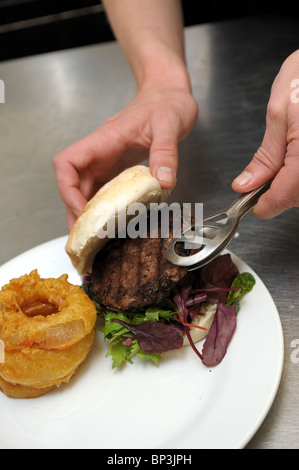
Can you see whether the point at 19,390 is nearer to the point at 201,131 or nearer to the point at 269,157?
the point at 269,157

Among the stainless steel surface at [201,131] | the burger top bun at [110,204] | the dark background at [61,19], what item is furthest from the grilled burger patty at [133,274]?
the dark background at [61,19]

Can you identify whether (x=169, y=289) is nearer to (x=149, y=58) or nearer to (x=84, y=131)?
(x=149, y=58)

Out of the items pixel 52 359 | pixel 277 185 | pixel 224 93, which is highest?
pixel 277 185

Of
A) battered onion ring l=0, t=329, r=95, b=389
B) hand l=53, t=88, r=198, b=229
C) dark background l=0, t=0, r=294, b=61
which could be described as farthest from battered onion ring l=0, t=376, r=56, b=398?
dark background l=0, t=0, r=294, b=61

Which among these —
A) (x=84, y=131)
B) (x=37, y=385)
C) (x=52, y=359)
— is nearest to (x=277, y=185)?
(x=52, y=359)

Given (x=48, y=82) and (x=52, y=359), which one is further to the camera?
(x=48, y=82)

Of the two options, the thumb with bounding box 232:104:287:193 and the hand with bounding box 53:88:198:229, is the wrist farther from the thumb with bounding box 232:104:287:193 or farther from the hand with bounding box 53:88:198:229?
the thumb with bounding box 232:104:287:193

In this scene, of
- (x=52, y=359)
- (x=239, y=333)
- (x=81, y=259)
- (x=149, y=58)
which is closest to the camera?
(x=52, y=359)

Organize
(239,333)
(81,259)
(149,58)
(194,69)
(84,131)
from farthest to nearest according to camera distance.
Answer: (194,69) → (84,131) → (149,58) → (81,259) → (239,333)
